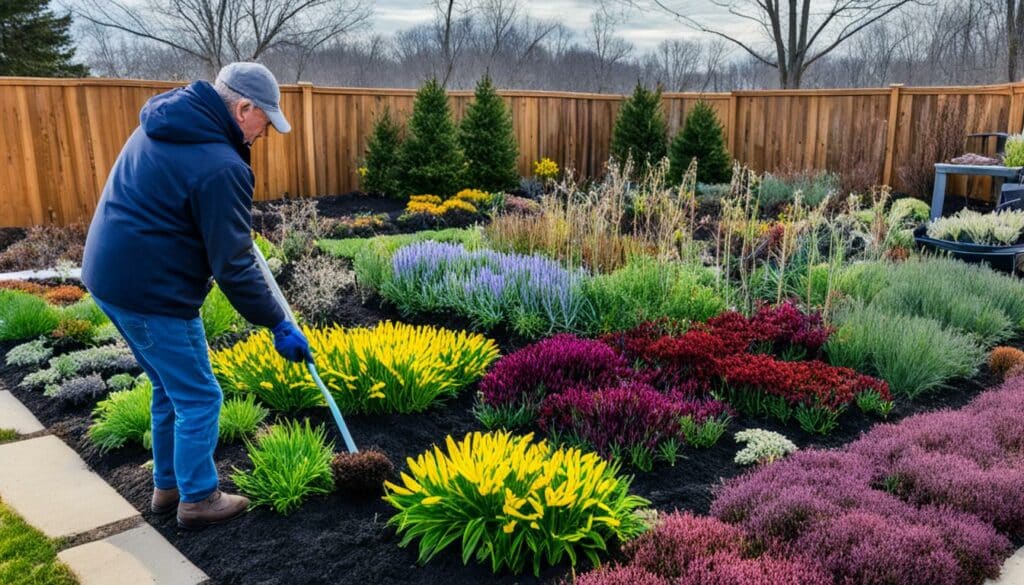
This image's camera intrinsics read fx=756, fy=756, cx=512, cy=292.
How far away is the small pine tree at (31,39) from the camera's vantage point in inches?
856

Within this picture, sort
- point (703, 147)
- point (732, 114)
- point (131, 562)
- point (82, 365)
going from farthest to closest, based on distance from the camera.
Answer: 1. point (732, 114)
2. point (703, 147)
3. point (82, 365)
4. point (131, 562)

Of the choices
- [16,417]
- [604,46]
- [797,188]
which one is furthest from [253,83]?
[604,46]

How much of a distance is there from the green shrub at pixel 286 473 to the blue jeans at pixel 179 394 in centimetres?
20

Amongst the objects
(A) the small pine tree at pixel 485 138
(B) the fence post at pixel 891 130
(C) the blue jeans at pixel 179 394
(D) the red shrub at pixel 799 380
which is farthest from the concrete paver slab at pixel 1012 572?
(A) the small pine tree at pixel 485 138

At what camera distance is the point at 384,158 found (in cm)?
1230

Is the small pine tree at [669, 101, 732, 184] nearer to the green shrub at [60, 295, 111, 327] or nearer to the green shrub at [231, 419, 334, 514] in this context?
the green shrub at [60, 295, 111, 327]

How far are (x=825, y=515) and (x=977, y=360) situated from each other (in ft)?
9.19

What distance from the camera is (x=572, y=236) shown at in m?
6.74

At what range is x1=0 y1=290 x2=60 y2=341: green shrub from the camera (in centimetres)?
561

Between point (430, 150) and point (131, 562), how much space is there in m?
9.85

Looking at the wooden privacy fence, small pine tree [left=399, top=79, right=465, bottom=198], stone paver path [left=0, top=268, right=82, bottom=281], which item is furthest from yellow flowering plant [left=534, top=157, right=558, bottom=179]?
stone paver path [left=0, top=268, right=82, bottom=281]

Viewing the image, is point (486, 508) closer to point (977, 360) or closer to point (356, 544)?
point (356, 544)

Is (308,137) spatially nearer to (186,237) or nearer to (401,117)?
(401,117)

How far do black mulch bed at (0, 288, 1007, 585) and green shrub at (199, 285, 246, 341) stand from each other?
1.12 metres
